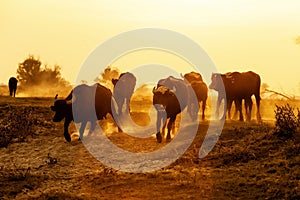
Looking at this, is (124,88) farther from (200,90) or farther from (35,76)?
(35,76)

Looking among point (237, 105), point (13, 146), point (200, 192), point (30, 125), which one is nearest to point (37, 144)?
point (13, 146)

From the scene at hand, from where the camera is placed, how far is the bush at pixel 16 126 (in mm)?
19453

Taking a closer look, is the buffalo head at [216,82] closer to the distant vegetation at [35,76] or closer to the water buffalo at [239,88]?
the water buffalo at [239,88]

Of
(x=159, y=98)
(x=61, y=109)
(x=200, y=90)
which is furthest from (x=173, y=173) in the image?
(x=200, y=90)

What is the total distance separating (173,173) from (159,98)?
253 inches

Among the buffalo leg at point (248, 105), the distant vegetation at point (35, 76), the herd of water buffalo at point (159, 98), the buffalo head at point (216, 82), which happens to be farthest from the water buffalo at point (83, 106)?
the distant vegetation at point (35, 76)

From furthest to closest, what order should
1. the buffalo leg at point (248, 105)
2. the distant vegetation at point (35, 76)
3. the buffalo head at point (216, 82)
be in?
1. the distant vegetation at point (35, 76)
2. the buffalo head at point (216, 82)
3. the buffalo leg at point (248, 105)

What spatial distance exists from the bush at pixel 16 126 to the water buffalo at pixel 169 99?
5.04 meters

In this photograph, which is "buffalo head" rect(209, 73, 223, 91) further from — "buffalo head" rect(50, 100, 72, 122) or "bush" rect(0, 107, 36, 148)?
"buffalo head" rect(50, 100, 72, 122)

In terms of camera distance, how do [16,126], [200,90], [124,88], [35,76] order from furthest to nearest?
[35,76]
[200,90]
[124,88]
[16,126]

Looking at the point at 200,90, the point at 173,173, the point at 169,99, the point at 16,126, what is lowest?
the point at 173,173

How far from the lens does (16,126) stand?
2084cm

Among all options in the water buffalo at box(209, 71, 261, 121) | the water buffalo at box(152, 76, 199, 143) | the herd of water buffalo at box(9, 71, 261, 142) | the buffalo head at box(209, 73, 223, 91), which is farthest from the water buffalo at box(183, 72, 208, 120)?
the water buffalo at box(152, 76, 199, 143)

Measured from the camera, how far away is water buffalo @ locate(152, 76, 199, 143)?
1912 centimetres
